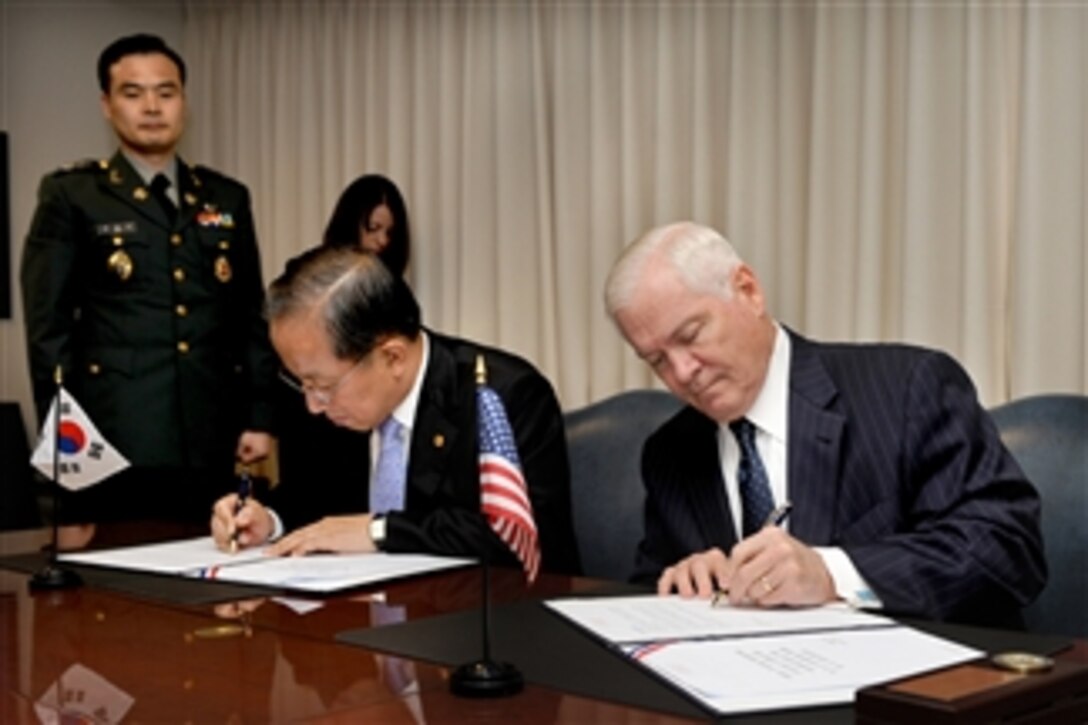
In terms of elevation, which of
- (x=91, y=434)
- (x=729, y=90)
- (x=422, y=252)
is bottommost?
(x=91, y=434)

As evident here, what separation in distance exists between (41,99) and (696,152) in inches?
111

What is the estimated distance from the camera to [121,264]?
12.9ft

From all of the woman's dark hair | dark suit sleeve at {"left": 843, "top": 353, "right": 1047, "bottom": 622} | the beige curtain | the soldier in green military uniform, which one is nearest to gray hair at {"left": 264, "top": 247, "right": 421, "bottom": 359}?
dark suit sleeve at {"left": 843, "top": 353, "right": 1047, "bottom": 622}

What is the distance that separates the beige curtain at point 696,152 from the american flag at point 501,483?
200 centimetres

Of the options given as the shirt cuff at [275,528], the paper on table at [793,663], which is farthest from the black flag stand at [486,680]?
the shirt cuff at [275,528]

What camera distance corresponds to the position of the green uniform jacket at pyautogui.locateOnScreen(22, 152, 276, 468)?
3875mm

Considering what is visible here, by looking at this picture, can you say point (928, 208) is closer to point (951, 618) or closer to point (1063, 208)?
point (1063, 208)

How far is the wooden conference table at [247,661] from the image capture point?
1.56 m

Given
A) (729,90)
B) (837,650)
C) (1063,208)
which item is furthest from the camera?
(729,90)

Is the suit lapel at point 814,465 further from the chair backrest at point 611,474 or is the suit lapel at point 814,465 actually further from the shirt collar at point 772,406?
the chair backrest at point 611,474

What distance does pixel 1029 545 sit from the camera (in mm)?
2189

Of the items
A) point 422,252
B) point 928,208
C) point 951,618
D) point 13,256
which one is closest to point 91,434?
point 951,618

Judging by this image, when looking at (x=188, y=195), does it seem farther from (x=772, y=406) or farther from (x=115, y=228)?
(x=772, y=406)

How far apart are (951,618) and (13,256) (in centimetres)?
444
